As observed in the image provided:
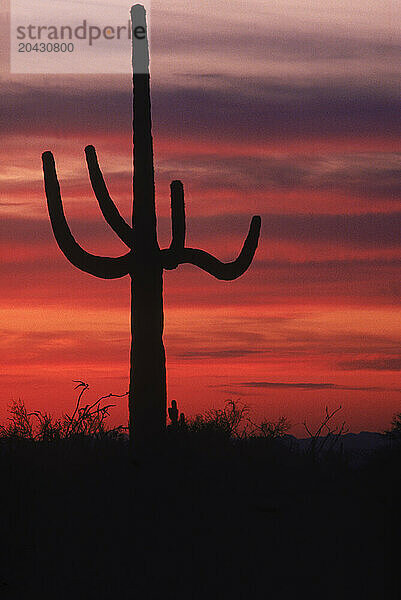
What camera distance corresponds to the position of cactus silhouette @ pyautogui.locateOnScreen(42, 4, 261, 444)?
1281 centimetres

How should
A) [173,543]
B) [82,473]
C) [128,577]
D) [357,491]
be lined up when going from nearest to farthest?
[128,577] < [173,543] < [82,473] < [357,491]

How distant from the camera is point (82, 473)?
11969 mm

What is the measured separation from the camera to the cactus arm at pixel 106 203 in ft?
43.4

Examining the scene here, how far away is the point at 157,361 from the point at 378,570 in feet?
13.0

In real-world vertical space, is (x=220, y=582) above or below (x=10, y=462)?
below

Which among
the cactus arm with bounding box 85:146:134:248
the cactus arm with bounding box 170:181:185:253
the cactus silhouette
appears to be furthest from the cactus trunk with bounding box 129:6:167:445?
the cactus arm with bounding box 170:181:185:253

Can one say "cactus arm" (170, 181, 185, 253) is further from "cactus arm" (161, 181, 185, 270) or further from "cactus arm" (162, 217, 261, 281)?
"cactus arm" (162, 217, 261, 281)

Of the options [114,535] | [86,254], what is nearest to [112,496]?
[114,535]

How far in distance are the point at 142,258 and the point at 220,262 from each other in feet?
3.88

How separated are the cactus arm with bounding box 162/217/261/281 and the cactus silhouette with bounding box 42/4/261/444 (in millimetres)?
13

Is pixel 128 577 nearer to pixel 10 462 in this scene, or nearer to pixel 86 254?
pixel 10 462

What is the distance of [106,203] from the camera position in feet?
43.4

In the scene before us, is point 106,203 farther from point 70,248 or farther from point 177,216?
point 177,216

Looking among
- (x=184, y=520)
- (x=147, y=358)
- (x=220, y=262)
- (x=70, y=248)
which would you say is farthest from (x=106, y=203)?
(x=184, y=520)
